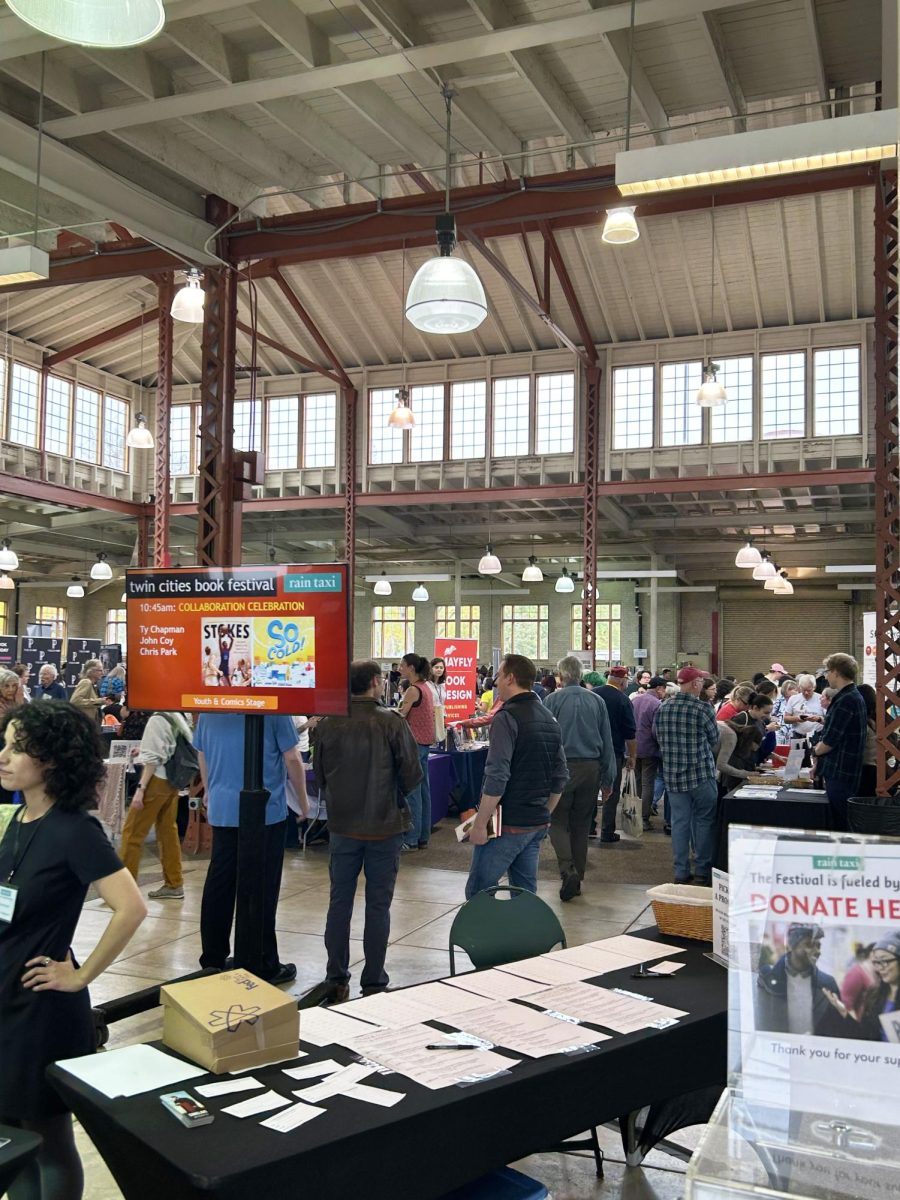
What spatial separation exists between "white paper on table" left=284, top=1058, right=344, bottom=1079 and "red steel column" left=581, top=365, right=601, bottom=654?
1336cm

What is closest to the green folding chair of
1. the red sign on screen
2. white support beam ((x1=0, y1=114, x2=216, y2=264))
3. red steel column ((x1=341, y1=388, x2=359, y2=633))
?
the red sign on screen

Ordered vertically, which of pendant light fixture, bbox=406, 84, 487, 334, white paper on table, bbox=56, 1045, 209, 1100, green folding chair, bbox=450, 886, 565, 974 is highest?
pendant light fixture, bbox=406, 84, 487, 334

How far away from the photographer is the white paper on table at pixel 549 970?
10.1 ft

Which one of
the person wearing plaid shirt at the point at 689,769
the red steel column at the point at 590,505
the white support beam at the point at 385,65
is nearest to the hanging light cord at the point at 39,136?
the white support beam at the point at 385,65

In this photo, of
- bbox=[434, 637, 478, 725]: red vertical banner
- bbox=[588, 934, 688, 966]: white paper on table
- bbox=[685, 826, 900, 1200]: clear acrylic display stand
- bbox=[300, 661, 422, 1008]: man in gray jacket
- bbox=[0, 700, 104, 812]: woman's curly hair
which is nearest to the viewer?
bbox=[685, 826, 900, 1200]: clear acrylic display stand

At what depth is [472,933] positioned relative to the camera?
3680 millimetres

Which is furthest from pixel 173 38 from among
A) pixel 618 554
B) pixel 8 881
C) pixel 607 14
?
pixel 618 554

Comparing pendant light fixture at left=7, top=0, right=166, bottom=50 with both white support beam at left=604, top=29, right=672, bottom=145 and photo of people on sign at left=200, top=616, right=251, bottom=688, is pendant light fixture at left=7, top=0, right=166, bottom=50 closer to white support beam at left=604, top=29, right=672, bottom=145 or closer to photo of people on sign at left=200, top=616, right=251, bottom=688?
photo of people on sign at left=200, top=616, right=251, bottom=688

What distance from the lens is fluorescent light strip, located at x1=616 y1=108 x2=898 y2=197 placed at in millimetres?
4977

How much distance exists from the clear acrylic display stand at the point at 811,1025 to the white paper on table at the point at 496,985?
1.48 m

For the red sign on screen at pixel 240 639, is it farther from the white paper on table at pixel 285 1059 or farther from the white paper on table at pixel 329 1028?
the white paper on table at pixel 285 1059

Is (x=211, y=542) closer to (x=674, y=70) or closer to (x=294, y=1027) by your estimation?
(x=674, y=70)

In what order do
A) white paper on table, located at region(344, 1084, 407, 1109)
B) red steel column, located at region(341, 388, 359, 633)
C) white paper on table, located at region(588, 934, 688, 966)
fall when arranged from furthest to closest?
red steel column, located at region(341, 388, 359, 633), white paper on table, located at region(588, 934, 688, 966), white paper on table, located at region(344, 1084, 407, 1109)

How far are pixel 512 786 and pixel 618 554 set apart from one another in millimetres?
20024
